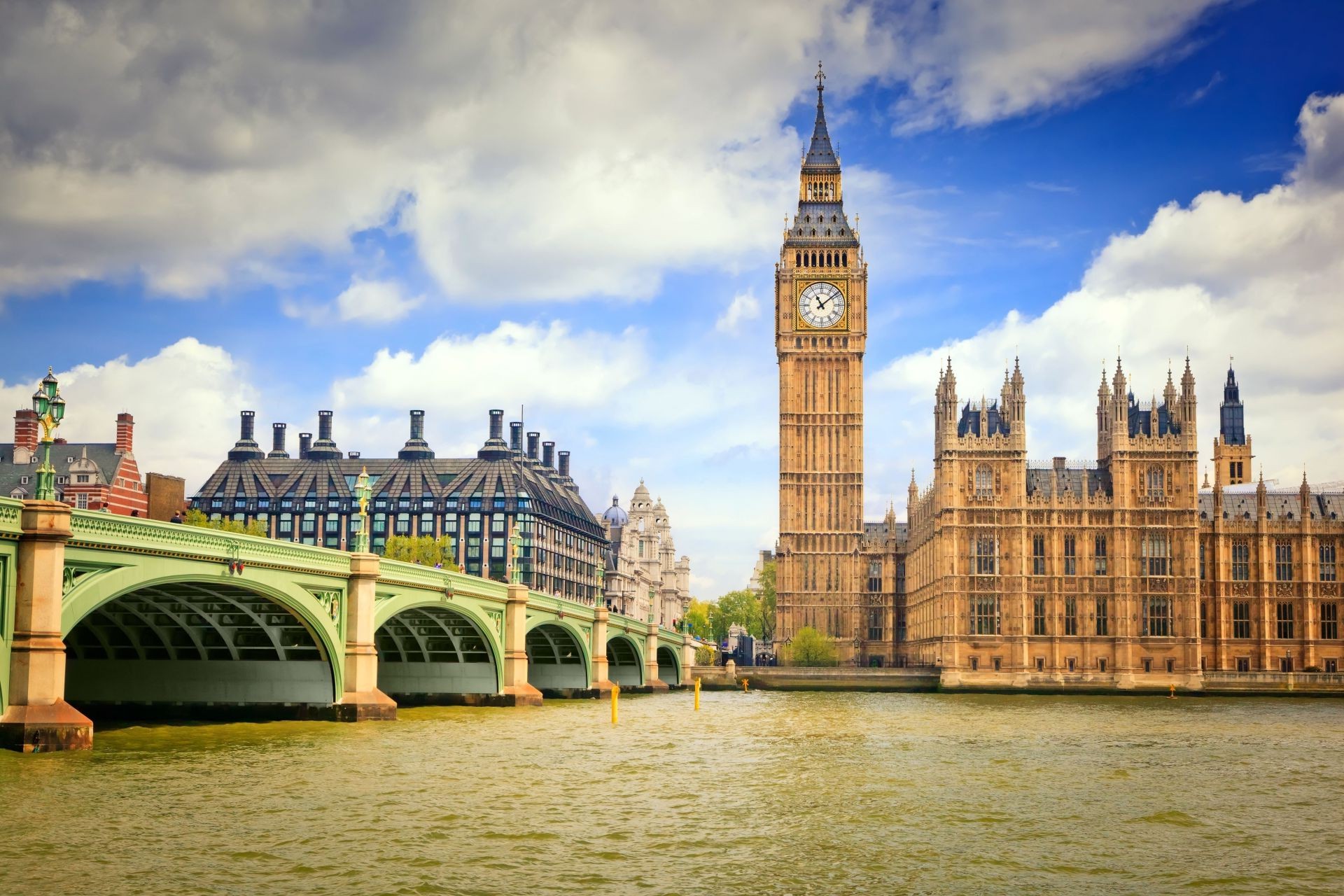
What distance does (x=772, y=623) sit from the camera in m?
190

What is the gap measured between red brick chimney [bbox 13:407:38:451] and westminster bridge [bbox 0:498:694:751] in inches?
1736

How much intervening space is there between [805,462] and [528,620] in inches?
2970

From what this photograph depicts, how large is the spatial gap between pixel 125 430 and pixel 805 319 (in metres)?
67.0

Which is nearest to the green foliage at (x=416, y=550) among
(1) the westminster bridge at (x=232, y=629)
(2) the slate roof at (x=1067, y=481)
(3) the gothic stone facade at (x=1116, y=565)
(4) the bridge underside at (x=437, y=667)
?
(1) the westminster bridge at (x=232, y=629)

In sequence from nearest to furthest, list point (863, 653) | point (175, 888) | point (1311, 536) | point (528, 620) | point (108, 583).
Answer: point (175, 888) → point (108, 583) → point (528, 620) → point (1311, 536) → point (863, 653)

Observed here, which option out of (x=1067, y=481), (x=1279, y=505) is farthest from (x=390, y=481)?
(x=1279, y=505)

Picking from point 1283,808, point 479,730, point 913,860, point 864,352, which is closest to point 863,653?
point 864,352

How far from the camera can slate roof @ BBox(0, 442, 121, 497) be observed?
10150cm

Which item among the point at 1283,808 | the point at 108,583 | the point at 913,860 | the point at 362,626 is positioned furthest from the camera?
the point at 362,626

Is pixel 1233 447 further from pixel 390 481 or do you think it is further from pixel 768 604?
pixel 390 481

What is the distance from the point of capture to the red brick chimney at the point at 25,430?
10794 centimetres

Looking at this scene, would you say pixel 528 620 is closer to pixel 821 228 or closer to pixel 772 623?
pixel 821 228

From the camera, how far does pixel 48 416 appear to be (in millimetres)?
38312

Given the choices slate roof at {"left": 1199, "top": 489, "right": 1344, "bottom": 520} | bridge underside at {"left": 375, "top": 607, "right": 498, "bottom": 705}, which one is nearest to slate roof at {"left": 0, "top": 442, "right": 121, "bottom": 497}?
bridge underside at {"left": 375, "top": 607, "right": 498, "bottom": 705}
